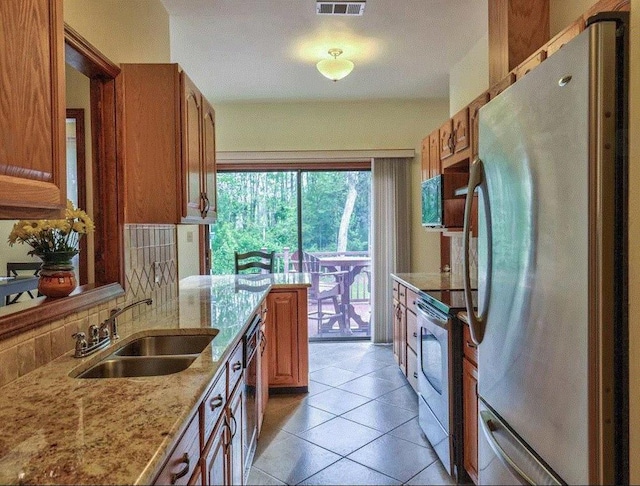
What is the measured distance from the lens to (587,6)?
6.84 feet

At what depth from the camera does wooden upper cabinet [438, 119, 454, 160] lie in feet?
10.3

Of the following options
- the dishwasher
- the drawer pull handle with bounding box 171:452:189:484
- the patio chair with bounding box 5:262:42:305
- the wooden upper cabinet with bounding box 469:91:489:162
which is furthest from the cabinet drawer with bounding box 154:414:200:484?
the wooden upper cabinet with bounding box 469:91:489:162

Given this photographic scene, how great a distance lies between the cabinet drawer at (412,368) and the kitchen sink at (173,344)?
66.5 inches

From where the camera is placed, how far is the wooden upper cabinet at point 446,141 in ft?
10.3

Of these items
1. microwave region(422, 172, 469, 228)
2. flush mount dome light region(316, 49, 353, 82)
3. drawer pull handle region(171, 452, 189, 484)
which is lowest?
drawer pull handle region(171, 452, 189, 484)

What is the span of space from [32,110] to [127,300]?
51.2 inches

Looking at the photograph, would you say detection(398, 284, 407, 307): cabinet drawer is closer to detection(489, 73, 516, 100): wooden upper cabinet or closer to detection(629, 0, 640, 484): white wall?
detection(489, 73, 516, 100): wooden upper cabinet

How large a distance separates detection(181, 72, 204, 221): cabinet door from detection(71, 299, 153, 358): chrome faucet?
675 millimetres

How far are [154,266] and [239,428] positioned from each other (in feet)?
3.73

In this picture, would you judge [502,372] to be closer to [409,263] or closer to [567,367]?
[567,367]

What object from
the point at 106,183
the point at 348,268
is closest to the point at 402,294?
the point at 348,268

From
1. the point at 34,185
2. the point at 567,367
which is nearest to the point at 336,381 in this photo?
the point at 567,367

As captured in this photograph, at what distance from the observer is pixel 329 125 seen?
4.88m

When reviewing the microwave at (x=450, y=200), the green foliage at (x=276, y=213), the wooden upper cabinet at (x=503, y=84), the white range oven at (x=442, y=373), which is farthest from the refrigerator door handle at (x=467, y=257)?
the green foliage at (x=276, y=213)
